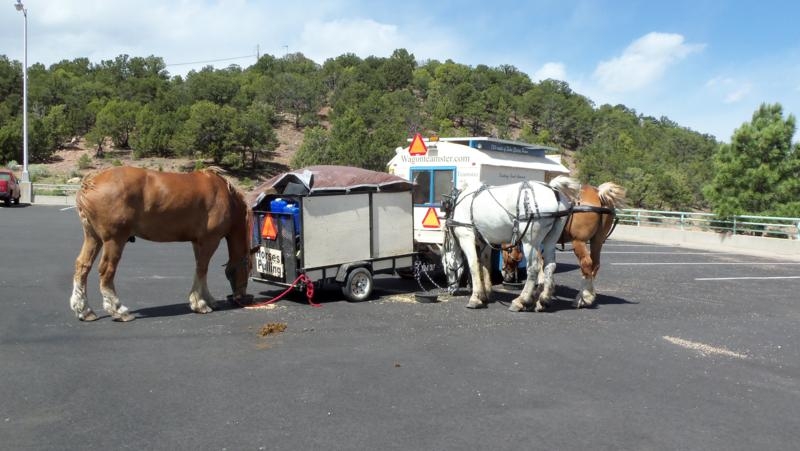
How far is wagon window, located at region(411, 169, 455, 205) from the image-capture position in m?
12.0

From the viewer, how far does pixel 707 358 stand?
7.21 metres

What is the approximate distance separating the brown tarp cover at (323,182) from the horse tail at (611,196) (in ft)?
11.2

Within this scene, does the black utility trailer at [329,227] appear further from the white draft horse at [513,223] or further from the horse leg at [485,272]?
the horse leg at [485,272]

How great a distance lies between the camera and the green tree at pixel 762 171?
22.7 meters

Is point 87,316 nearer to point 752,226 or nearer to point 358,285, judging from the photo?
point 358,285

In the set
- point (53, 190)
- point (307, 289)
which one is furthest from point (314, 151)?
point (307, 289)

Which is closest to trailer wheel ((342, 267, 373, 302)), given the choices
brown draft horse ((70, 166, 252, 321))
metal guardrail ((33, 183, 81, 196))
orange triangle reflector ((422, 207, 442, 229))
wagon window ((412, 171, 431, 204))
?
brown draft horse ((70, 166, 252, 321))

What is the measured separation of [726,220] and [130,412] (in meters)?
22.4

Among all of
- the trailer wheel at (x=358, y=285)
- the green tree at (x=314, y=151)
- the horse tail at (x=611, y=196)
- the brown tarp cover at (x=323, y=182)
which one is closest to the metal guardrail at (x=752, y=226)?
Result: the horse tail at (x=611, y=196)

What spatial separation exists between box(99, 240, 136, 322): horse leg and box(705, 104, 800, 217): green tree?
68.4 feet

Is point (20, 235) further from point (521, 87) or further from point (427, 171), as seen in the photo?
point (521, 87)

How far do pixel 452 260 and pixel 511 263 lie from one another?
6.39 feet

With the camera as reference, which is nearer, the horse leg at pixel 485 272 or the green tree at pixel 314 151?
the horse leg at pixel 485 272

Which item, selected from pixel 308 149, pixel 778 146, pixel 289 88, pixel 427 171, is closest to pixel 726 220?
pixel 778 146
